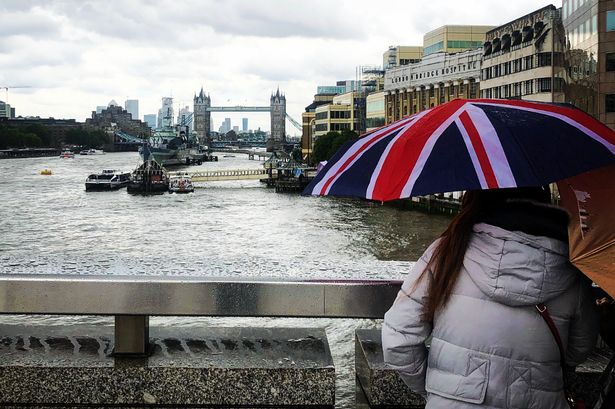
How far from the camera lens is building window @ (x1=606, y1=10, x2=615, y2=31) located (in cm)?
3584

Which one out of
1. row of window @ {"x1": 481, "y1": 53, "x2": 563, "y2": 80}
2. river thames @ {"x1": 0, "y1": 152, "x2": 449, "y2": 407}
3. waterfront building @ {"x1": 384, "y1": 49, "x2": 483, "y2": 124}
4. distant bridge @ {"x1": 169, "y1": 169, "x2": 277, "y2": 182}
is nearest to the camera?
river thames @ {"x1": 0, "y1": 152, "x2": 449, "y2": 407}

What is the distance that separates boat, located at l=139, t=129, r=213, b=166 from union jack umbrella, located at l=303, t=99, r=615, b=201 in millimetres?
141975

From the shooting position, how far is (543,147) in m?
2.23

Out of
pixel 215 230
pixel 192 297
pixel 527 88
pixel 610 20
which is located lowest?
pixel 215 230

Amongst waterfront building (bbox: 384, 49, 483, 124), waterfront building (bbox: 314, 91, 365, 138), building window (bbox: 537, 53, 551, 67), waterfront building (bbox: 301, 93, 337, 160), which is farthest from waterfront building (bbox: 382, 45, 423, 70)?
building window (bbox: 537, 53, 551, 67)

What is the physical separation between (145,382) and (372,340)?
3.06 ft

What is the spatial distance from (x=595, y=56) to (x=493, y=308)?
38.0 m

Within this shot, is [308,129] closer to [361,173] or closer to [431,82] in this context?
[431,82]

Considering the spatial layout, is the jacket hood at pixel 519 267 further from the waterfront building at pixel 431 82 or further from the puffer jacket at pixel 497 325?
the waterfront building at pixel 431 82

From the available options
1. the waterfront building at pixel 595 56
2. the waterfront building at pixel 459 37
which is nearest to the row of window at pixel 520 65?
the waterfront building at pixel 595 56

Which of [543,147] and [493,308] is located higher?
[543,147]

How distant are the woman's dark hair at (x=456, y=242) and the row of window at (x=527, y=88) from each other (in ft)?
160

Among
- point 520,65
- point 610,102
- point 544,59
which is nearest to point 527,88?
point 544,59

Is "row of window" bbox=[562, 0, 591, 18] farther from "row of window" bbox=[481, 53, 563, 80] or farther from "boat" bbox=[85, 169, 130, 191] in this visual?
"boat" bbox=[85, 169, 130, 191]
